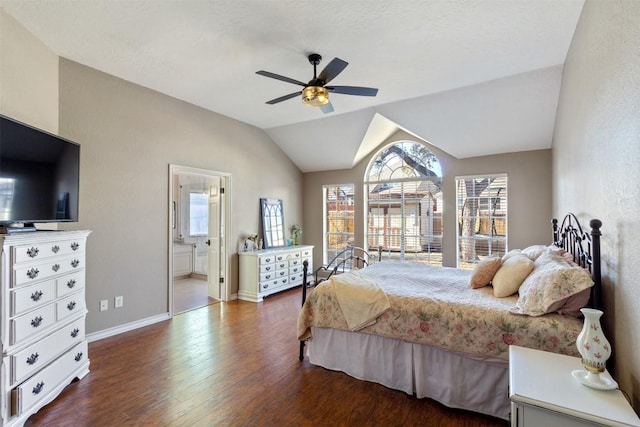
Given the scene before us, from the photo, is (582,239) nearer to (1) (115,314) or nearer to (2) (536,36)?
(2) (536,36)

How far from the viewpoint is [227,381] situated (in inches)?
101

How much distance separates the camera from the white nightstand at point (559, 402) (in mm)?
1135

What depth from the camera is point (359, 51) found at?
118 inches

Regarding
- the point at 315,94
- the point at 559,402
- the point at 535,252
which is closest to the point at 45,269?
the point at 315,94

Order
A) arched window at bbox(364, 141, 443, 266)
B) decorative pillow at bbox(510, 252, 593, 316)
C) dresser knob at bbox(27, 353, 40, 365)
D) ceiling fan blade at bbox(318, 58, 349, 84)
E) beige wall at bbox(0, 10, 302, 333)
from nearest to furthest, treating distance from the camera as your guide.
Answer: decorative pillow at bbox(510, 252, 593, 316) < dresser knob at bbox(27, 353, 40, 365) < ceiling fan blade at bbox(318, 58, 349, 84) < beige wall at bbox(0, 10, 302, 333) < arched window at bbox(364, 141, 443, 266)

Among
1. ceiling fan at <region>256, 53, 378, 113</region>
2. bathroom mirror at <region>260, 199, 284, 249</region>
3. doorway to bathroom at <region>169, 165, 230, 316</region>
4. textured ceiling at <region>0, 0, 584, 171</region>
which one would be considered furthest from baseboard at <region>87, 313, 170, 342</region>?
ceiling fan at <region>256, 53, 378, 113</region>

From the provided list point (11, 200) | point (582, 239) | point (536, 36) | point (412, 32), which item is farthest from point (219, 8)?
point (582, 239)

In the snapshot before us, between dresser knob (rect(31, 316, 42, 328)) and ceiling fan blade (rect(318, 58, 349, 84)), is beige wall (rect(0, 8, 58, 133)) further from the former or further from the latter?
ceiling fan blade (rect(318, 58, 349, 84))

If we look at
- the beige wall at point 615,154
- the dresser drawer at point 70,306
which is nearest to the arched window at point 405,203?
the beige wall at point 615,154

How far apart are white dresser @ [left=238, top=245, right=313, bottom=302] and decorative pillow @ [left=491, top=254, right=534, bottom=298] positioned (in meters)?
3.37

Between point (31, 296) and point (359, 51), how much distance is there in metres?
3.35

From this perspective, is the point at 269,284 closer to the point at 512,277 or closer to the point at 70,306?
the point at 70,306

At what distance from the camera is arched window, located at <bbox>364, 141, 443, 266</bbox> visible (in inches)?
221

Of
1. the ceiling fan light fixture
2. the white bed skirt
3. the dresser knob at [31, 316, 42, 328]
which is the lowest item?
the white bed skirt
